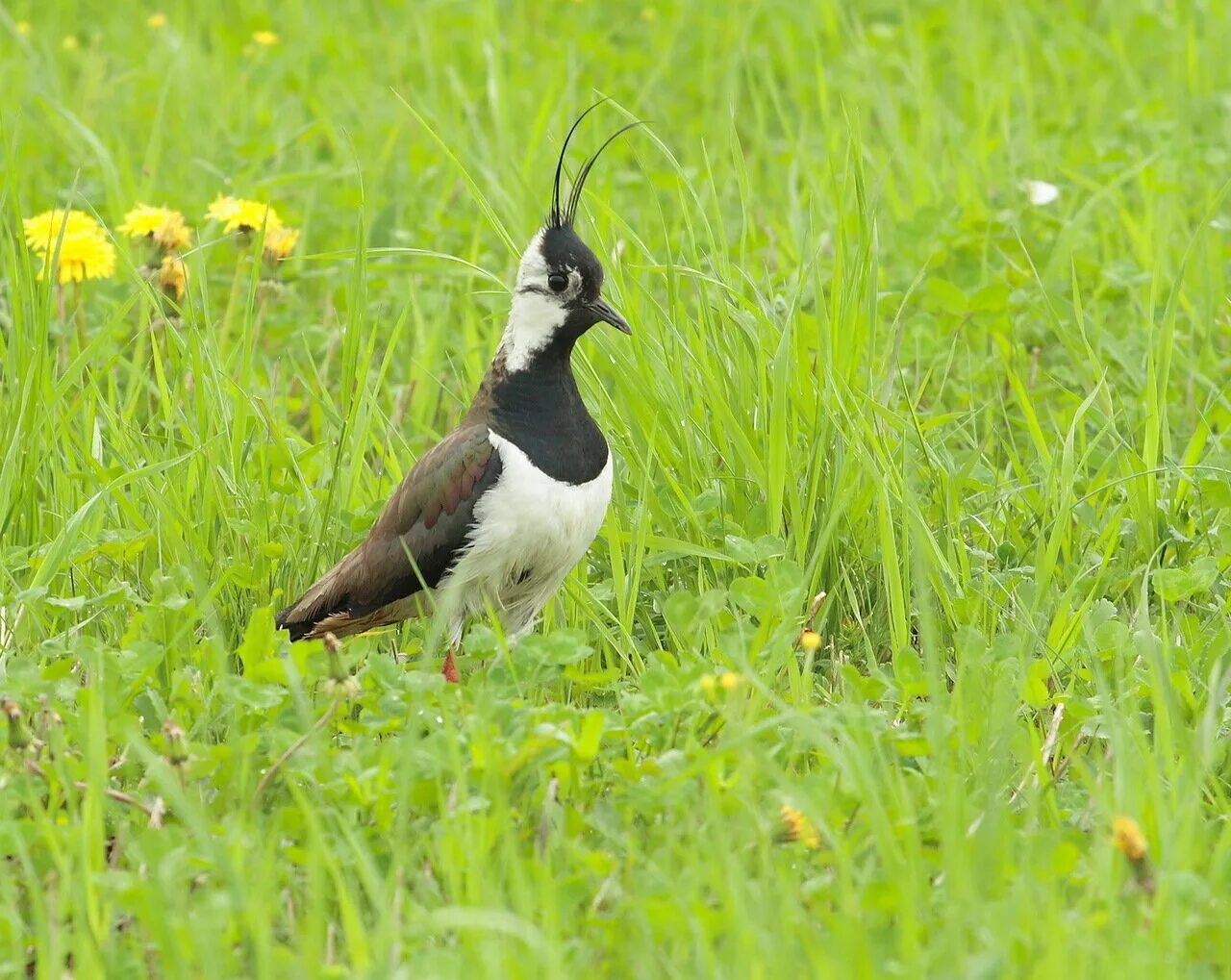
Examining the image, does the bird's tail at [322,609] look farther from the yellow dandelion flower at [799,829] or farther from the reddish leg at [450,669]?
the yellow dandelion flower at [799,829]

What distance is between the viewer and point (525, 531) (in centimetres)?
393

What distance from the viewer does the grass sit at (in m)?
2.82

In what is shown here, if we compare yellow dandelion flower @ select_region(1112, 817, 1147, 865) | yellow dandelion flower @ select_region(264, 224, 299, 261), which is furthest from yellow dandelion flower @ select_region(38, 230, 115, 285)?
yellow dandelion flower @ select_region(1112, 817, 1147, 865)

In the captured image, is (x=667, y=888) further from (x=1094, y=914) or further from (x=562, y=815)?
(x=1094, y=914)

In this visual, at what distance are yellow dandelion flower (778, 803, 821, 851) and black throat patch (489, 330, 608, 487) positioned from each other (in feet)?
3.84

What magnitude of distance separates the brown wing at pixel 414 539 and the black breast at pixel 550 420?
0.23 feet

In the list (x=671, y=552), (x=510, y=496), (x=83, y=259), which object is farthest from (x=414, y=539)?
(x=83, y=259)

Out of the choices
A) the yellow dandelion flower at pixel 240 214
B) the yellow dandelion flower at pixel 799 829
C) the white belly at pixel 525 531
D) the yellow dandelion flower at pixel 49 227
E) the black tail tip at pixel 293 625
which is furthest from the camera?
the yellow dandelion flower at pixel 240 214

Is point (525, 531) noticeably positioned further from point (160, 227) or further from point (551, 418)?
point (160, 227)

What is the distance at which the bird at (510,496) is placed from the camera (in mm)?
3967

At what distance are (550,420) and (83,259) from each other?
1.65 m

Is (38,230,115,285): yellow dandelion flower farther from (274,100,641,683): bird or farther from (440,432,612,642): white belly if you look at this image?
(440,432,612,642): white belly

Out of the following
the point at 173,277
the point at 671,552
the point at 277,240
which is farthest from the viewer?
the point at 277,240

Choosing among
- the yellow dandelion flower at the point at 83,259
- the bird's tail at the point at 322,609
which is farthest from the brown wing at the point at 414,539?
the yellow dandelion flower at the point at 83,259
